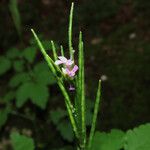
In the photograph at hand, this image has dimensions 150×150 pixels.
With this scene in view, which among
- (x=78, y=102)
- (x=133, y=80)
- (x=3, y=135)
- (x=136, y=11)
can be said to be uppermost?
(x=78, y=102)

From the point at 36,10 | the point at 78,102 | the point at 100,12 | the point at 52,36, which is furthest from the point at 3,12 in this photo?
the point at 78,102

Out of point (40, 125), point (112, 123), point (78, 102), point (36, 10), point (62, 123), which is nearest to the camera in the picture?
point (78, 102)

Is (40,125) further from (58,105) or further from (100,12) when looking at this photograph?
(100,12)

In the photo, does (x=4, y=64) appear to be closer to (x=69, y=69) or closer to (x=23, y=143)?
(x=23, y=143)

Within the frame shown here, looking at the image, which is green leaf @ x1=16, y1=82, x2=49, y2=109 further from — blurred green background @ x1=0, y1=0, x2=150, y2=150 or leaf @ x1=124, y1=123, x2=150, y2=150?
leaf @ x1=124, y1=123, x2=150, y2=150

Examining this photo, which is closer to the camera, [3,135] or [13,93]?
[13,93]

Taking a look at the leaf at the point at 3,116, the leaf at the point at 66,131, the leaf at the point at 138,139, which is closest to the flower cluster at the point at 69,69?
Result: the leaf at the point at 138,139

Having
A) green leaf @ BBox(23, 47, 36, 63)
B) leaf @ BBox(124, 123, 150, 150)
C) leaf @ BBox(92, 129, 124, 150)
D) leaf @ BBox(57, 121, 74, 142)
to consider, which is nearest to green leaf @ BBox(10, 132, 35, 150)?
leaf @ BBox(92, 129, 124, 150)

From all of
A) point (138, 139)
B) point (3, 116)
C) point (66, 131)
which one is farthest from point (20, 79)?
point (138, 139)
